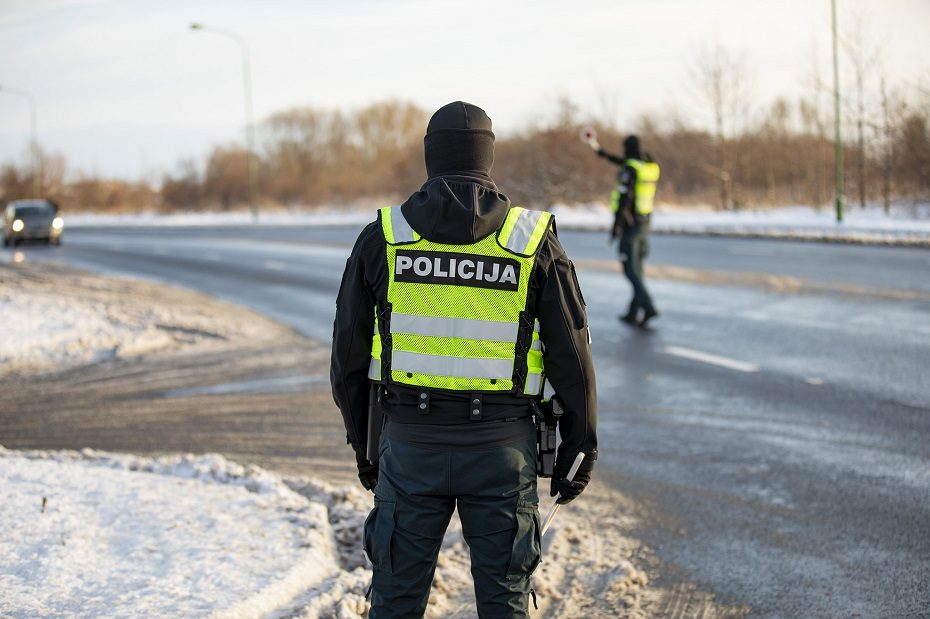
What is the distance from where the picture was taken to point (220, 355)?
449 inches

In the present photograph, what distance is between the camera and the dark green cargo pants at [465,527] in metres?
3.02

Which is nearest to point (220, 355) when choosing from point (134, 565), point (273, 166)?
point (134, 565)

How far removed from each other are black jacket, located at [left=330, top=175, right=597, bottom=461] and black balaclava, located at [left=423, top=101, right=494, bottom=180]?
42 millimetres

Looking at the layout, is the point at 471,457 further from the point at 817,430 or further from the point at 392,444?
the point at 817,430

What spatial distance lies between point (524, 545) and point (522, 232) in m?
0.98

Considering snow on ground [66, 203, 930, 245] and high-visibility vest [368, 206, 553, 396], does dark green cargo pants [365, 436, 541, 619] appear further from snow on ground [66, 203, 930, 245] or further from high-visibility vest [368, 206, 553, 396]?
snow on ground [66, 203, 930, 245]

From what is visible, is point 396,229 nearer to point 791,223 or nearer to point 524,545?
point 524,545

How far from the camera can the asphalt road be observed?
4.74 m

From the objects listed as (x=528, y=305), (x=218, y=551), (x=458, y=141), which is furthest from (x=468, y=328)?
(x=218, y=551)

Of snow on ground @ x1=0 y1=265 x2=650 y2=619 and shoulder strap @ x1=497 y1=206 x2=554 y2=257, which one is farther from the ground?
shoulder strap @ x1=497 y1=206 x2=554 y2=257

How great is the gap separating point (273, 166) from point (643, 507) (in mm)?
65292

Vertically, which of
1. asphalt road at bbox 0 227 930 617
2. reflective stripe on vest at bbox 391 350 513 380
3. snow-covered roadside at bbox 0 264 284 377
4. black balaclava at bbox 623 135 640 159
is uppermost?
black balaclava at bbox 623 135 640 159

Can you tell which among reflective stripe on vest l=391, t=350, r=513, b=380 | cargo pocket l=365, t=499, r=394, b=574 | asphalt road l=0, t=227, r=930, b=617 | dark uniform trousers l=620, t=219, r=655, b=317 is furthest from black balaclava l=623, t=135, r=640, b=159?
cargo pocket l=365, t=499, r=394, b=574

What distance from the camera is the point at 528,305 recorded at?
10.4ft
